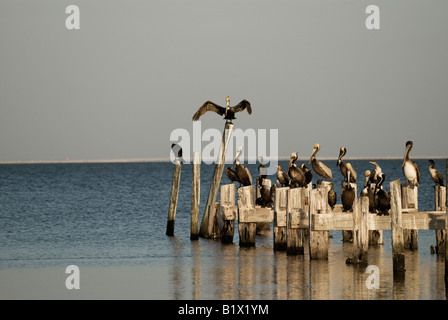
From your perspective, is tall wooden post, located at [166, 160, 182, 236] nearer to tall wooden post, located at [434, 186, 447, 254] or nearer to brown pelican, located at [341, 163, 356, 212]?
brown pelican, located at [341, 163, 356, 212]

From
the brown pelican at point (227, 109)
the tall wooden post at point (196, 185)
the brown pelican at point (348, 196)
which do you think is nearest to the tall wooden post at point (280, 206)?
the brown pelican at point (348, 196)

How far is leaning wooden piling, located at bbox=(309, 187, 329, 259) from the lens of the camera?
61.8 feet

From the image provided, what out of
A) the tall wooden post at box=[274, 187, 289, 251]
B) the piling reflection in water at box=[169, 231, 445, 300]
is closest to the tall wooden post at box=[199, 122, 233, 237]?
the piling reflection in water at box=[169, 231, 445, 300]

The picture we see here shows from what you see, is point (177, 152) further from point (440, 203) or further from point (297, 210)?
point (440, 203)

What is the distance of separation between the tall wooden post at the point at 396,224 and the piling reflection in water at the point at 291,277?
1.13 ft

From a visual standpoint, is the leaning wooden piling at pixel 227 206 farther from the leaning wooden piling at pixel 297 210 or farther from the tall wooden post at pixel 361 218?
the tall wooden post at pixel 361 218

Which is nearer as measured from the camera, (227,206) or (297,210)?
(297,210)

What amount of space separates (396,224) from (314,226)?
6.37ft

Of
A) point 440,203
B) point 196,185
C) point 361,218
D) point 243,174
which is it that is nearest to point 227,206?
point 243,174

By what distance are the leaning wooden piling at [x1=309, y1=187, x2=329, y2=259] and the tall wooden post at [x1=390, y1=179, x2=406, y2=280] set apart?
1721mm

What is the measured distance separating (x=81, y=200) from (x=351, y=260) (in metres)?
34.8

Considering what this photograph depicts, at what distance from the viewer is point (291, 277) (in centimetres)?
1834
